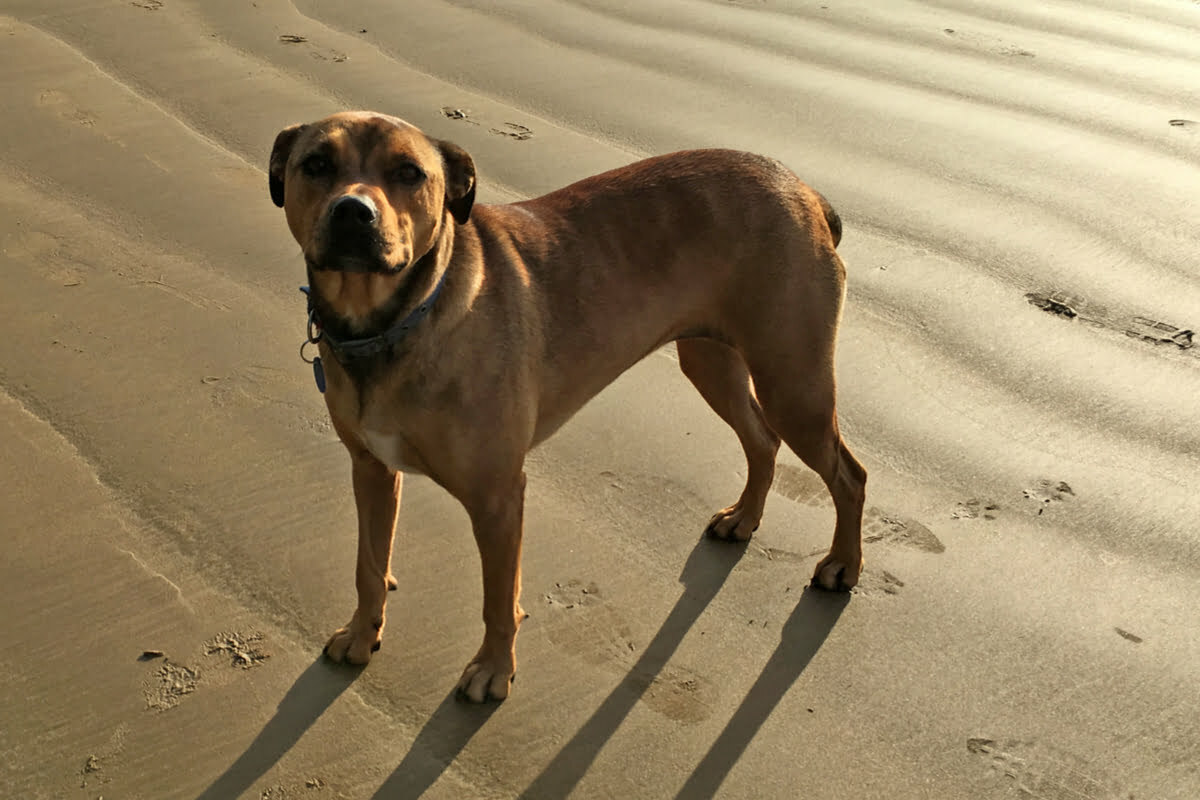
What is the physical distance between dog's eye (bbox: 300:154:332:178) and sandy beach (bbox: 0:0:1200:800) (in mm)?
1203

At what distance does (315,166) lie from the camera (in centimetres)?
285

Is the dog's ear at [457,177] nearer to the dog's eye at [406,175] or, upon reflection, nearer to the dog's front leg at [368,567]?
the dog's eye at [406,175]

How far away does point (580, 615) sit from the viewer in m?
3.46

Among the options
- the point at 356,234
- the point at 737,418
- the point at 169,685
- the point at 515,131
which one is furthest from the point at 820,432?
the point at 515,131

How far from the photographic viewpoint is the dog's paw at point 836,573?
358 cm

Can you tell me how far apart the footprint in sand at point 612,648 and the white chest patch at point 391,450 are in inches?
26.4

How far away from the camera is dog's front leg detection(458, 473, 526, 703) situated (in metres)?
3.05

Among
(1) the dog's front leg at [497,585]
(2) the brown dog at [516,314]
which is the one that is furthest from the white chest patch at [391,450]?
(1) the dog's front leg at [497,585]

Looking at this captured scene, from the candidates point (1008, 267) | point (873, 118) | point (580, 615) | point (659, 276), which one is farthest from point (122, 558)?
point (873, 118)

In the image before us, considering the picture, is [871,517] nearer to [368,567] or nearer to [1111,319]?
[1111,319]

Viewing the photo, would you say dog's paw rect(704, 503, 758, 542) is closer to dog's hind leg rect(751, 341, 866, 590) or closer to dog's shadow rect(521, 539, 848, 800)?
dog's shadow rect(521, 539, 848, 800)

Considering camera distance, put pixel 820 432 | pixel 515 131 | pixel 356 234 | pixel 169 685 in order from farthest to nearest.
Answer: pixel 515 131, pixel 820 432, pixel 169 685, pixel 356 234

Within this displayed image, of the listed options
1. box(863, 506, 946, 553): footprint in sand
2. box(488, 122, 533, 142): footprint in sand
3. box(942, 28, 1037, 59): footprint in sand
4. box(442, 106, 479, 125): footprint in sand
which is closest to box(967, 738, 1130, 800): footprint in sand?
box(863, 506, 946, 553): footprint in sand

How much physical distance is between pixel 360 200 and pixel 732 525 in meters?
1.65
